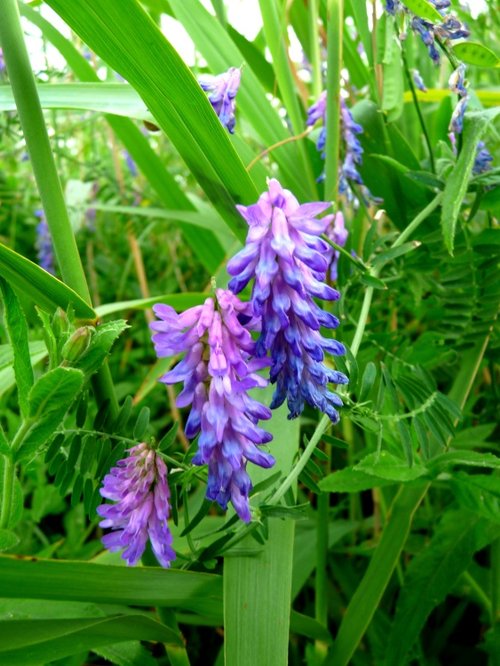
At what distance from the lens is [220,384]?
520 millimetres

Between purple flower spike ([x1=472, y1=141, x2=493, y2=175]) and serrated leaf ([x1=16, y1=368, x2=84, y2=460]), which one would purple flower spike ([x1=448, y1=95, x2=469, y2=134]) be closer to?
purple flower spike ([x1=472, y1=141, x2=493, y2=175])

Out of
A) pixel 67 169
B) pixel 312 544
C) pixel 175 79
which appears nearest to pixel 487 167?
pixel 175 79

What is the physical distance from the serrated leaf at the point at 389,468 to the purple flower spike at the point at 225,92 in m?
0.36

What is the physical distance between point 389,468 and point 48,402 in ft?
1.22

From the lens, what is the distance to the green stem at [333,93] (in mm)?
845

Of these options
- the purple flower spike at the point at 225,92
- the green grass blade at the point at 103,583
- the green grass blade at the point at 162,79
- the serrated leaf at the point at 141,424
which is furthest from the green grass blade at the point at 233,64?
the green grass blade at the point at 103,583

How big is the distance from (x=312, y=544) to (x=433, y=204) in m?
0.55

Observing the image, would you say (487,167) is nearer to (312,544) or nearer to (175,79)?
(175,79)

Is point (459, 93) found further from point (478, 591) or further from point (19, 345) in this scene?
point (478, 591)

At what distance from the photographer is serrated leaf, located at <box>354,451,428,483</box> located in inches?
27.9

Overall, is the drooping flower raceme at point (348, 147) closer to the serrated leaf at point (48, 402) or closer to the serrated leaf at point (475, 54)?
the serrated leaf at point (475, 54)

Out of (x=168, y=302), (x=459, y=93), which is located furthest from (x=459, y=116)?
(x=168, y=302)

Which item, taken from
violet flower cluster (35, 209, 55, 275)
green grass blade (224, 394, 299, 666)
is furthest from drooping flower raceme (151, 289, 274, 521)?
violet flower cluster (35, 209, 55, 275)

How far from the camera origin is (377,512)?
1113mm
